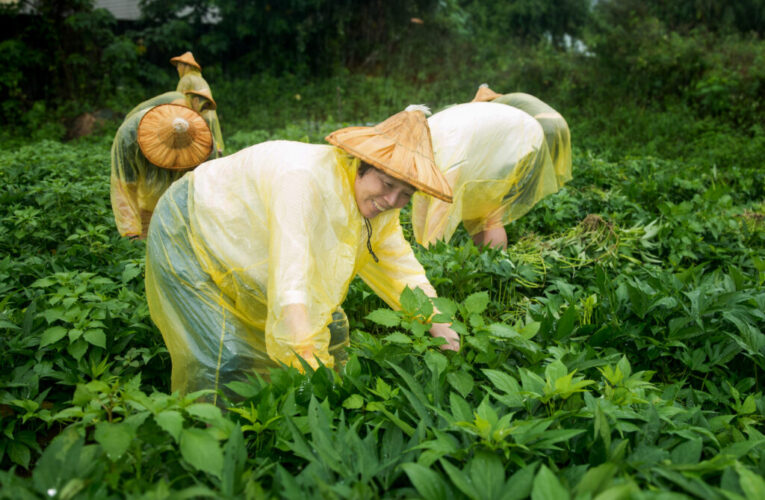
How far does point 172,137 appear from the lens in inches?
161

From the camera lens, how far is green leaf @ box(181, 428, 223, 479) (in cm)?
115

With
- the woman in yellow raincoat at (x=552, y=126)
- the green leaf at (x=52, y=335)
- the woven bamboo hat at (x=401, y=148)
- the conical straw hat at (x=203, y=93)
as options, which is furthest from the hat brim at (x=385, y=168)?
the conical straw hat at (x=203, y=93)

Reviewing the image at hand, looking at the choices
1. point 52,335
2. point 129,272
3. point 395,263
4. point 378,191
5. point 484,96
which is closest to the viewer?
point 378,191

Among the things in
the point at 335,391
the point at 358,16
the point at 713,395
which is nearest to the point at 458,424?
the point at 335,391

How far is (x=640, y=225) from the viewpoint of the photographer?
4191mm

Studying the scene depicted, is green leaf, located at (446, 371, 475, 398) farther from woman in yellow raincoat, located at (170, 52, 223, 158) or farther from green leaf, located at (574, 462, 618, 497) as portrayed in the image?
woman in yellow raincoat, located at (170, 52, 223, 158)

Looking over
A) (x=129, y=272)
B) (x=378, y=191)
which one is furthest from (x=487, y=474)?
(x=129, y=272)

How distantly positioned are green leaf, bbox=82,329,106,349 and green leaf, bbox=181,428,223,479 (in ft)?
4.10

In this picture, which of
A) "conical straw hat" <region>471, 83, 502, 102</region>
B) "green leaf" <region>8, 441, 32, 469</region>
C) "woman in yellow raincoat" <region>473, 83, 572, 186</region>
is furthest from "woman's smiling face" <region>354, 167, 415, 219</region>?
"conical straw hat" <region>471, 83, 502, 102</region>

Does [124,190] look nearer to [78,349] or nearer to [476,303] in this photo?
[78,349]

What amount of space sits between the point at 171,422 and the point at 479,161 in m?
3.02

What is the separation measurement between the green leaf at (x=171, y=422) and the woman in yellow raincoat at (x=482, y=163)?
8.58 ft

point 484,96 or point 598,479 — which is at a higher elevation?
point 598,479

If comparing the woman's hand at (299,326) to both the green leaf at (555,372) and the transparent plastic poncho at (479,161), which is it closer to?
the green leaf at (555,372)
